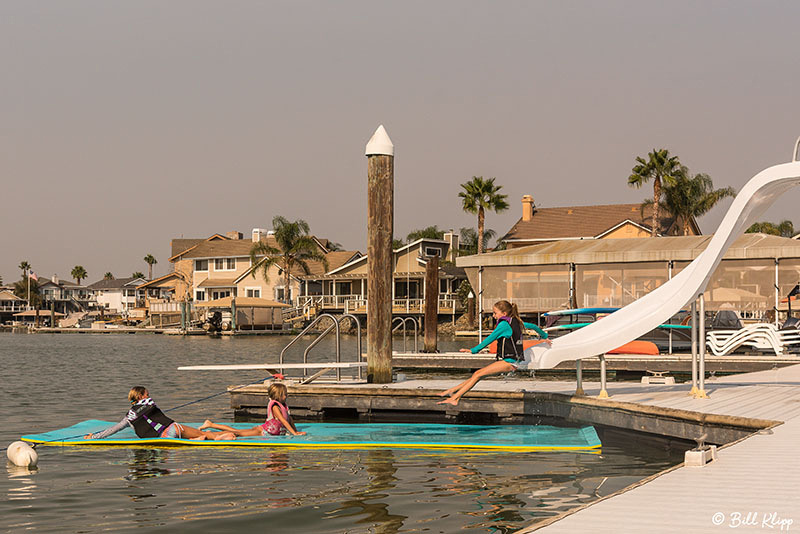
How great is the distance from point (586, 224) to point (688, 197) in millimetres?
8742

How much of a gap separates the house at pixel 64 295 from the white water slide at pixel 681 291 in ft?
501

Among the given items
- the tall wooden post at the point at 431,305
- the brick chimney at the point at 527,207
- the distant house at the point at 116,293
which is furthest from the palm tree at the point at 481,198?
the distant house at the point at 116,293

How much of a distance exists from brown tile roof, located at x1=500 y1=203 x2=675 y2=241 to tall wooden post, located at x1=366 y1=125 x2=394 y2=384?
58.3m

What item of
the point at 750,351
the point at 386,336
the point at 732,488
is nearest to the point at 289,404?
the point at 386,336

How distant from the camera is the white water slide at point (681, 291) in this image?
43.4 feet

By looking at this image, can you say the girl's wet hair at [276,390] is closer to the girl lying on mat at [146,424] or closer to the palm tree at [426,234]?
the girl lying on mat at [146,424]

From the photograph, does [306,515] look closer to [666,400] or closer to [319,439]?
[319,439]

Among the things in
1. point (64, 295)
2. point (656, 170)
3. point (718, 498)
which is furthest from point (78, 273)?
point (718, 498)

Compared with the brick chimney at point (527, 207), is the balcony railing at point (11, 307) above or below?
below

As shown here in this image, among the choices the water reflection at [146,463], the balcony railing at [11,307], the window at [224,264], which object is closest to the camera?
the water reflection at [146,463]

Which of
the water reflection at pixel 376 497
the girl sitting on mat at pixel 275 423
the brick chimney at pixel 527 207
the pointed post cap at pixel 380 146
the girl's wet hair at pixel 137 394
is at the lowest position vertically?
the water reflection at pixel 376 497

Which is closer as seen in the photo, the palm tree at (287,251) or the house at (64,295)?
the palm tree at (287,251)

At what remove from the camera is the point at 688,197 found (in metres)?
71.2

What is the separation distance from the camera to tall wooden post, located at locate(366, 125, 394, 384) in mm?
17031
